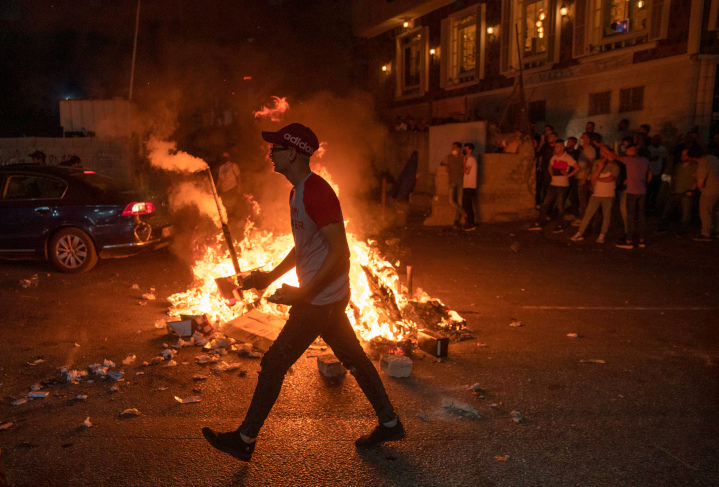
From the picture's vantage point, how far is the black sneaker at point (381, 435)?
3504mm

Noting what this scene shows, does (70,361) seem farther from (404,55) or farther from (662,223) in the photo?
(404,55)

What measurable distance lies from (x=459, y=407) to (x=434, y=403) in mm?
202

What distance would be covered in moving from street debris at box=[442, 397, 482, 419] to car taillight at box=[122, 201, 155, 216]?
6.10m

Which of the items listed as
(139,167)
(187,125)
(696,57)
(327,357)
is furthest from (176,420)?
(187,125)

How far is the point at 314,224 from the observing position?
3.32 m

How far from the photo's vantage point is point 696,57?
13.1 meters

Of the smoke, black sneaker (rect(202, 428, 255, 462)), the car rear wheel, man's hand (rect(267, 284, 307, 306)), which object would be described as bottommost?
black sneaker (rect(202, 428, 255, 462))

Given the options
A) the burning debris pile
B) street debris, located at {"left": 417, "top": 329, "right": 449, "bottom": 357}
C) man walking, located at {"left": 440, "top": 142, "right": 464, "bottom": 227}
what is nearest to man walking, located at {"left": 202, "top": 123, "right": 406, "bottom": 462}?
street debris, located at {"left": 417, "top": 329, "right": 449, "bottom": 357}

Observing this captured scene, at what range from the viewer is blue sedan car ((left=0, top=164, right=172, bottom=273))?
836 cm

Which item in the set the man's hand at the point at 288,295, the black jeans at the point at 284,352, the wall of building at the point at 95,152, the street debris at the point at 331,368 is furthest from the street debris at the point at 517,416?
the wall of building at the point at 95,152

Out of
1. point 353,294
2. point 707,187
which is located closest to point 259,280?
point 353,294

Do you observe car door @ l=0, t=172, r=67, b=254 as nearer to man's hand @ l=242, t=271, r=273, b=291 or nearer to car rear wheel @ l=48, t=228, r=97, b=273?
car rear wheel @ l=48, t=228, r=97, b=273

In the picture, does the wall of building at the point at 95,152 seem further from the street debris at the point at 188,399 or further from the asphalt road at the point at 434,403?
the street debris at the point at 188,399

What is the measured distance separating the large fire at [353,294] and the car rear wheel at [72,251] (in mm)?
2251
